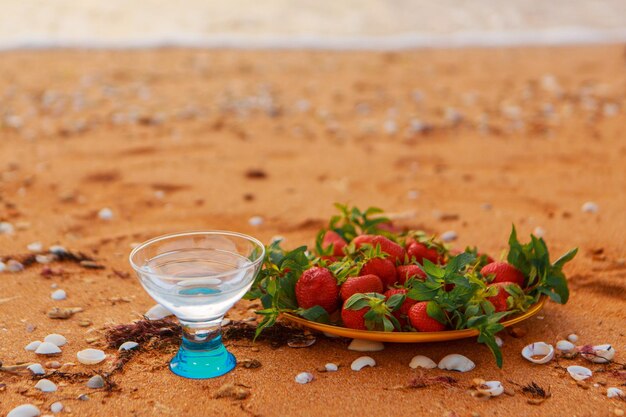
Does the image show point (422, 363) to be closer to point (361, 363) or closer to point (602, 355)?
point (361, 363)

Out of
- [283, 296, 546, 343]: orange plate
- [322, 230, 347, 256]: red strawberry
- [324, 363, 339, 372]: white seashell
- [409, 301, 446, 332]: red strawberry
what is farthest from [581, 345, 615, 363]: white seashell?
[322, 230, 347, 256]: red strawberry

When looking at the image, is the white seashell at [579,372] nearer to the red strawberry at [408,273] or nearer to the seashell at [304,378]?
the red strawberry at [408,273]

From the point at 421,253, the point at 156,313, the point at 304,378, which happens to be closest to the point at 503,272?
the point at 421,253

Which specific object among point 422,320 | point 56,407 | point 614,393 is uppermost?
point 422,320

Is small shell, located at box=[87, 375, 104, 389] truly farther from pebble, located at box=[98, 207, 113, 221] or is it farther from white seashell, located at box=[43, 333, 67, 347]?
pebble, located at box=[98, 207, 113, 221]

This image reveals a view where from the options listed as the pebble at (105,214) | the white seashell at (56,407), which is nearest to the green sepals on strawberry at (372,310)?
the white seashell at (56,407)
